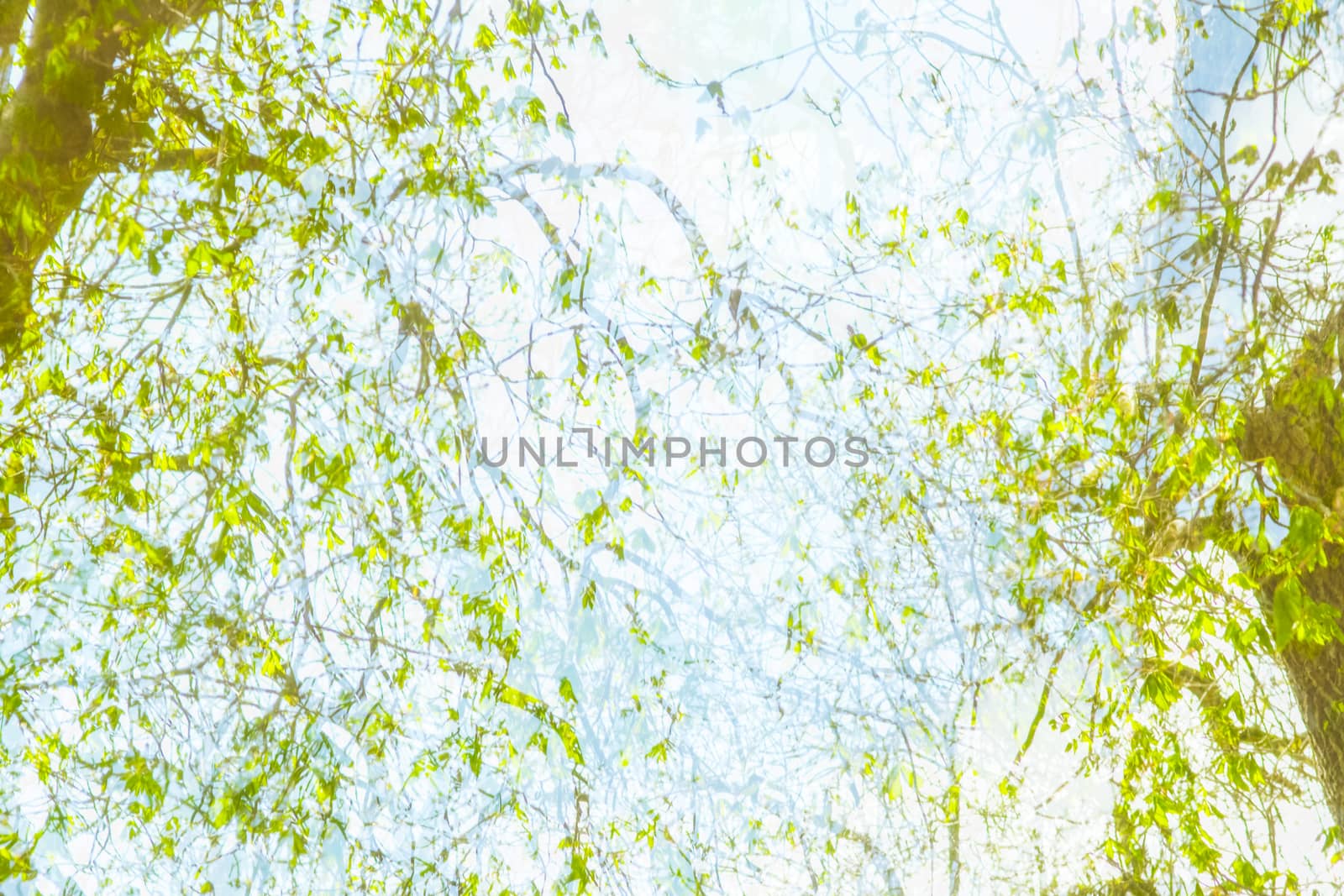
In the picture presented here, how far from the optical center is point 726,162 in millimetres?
2545

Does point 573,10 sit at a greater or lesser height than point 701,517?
greater

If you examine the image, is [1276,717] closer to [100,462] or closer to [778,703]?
[778,703]

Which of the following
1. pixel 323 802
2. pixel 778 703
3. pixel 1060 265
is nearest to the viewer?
pixel 323 802

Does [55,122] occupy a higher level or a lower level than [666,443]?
higher

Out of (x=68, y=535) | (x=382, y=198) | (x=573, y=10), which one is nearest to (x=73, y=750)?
(x=68, y=535)

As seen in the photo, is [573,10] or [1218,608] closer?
[1218,608]

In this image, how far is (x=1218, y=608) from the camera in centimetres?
219

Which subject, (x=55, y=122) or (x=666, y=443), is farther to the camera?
(x=666, y=443)

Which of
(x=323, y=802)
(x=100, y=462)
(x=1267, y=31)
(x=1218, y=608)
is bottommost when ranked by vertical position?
(x=323, y=802)

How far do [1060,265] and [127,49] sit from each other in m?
2.26

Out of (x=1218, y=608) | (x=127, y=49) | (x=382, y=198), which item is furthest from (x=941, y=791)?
(x=127, y=49)

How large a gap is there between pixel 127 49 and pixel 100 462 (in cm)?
93

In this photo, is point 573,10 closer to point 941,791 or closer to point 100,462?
point 100,462

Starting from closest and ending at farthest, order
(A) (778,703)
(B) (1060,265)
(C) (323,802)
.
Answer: (C) (323,802), (A) (778,703), (B) (1060,265)
